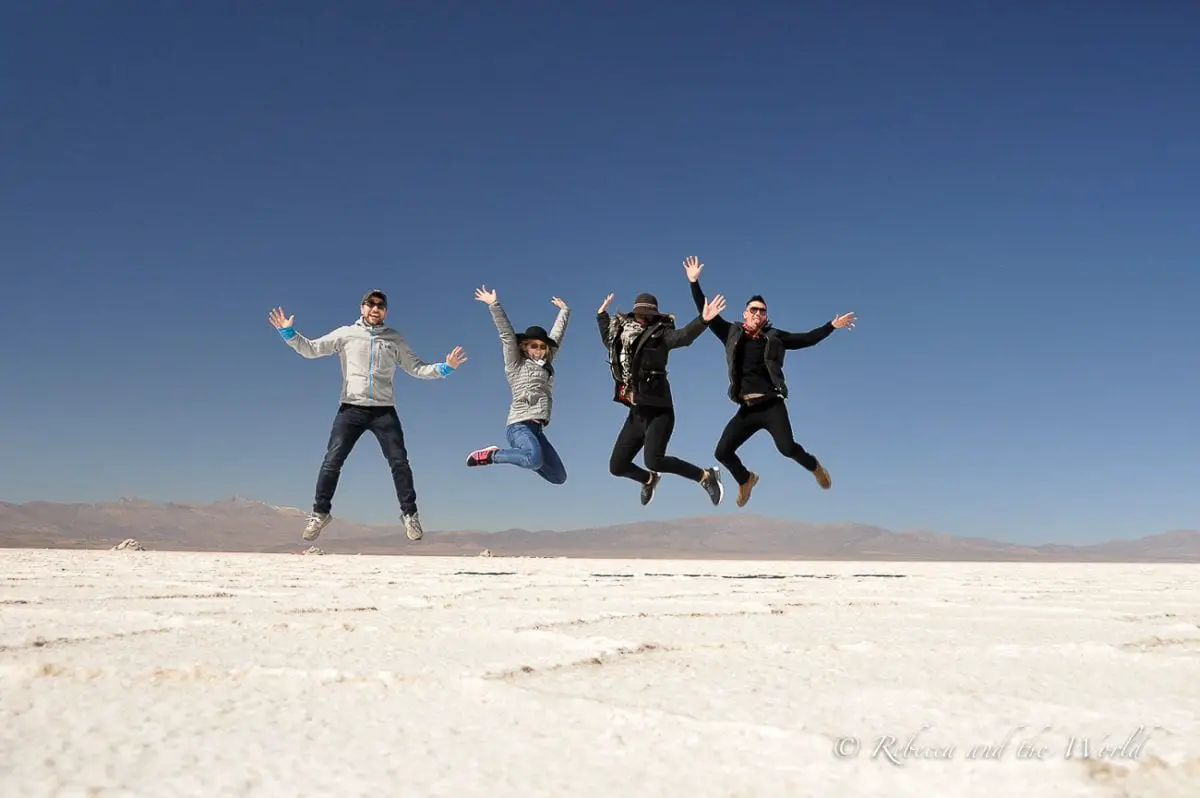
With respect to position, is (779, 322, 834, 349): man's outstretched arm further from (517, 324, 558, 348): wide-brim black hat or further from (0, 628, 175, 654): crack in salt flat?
(0, 628, 175, 654): crack in salt flat

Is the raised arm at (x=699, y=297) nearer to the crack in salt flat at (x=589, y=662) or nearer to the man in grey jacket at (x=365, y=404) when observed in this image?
the man in grey jacket at (x=365, y=404)

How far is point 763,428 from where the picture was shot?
6.99 metres

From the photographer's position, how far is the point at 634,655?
Answer: 4.71ft

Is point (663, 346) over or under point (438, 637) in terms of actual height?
over

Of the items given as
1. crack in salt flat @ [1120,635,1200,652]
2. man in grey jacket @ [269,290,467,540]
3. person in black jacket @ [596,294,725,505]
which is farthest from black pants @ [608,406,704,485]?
crack in salt flat @ [1120,635,1200,652]

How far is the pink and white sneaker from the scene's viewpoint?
6984 millimetres

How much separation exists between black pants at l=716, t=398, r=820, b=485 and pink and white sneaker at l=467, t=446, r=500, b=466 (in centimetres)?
186

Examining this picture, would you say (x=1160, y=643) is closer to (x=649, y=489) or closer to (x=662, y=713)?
(x=662, y=713)

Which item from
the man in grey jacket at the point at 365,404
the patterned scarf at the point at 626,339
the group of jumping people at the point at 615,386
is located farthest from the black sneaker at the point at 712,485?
the man in grey jacket at the point at 365,404

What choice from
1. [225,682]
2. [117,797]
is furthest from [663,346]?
[117,797]

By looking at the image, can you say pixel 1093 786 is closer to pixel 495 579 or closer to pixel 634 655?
pixel 634 655

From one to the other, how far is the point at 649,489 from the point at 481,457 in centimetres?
147

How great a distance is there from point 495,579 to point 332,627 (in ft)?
6.34

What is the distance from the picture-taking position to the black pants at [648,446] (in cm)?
698
